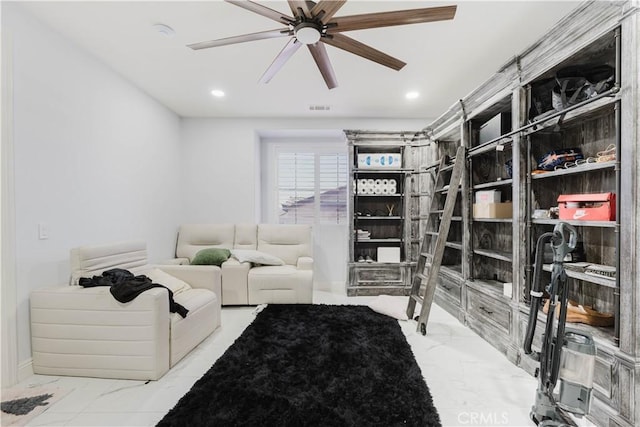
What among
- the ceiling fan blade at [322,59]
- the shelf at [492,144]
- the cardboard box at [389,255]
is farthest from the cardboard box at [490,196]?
the ceiling fan blade at [322,59]

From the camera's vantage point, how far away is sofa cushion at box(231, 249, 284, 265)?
3.66 meters

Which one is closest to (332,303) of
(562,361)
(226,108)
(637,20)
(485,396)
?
(485,396)

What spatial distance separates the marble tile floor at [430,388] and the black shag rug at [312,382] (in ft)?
0.40

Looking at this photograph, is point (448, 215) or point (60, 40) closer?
point (60, 40)

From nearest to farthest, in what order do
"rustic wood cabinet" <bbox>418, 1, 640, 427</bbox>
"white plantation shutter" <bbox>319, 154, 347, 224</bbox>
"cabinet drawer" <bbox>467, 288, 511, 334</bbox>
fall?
"rustic wood cabinet" <bbox>418, 1, 640, 427</bbox>, "cabinet drawer" <bbox>467, 288, 511, 334</bbox>, "white plantation shutter" <bbox>319, 154, 347, 224</bbox>

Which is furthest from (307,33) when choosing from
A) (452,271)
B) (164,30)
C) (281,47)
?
(452,271)

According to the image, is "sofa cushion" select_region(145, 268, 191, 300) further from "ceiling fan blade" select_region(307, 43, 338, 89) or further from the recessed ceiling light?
"ceiling fan blade" select_region(307, 43, 338, 89)

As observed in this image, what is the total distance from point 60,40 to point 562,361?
14.2 feet

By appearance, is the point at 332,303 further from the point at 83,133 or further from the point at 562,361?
the point at 83,133

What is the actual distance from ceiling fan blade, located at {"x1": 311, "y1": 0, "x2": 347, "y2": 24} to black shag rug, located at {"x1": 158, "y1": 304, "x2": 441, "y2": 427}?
238 cm

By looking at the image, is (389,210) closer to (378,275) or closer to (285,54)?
(378,275)

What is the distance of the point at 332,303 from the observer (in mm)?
3738

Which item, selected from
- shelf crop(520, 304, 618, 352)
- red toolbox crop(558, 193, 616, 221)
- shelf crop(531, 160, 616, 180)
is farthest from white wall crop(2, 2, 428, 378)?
shelf crop(520, 304, 618, 352)

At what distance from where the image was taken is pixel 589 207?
179 cm
